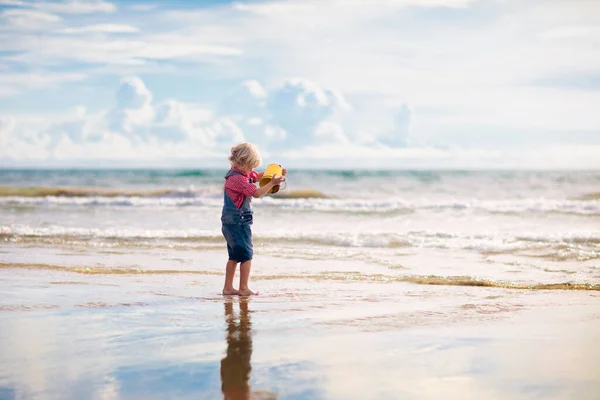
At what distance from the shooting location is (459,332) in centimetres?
462

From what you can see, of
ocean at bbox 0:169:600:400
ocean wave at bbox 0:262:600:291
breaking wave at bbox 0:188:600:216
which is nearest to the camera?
ocean at bbox 0:169:600:400

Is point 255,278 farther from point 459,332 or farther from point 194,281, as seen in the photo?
point 459,332

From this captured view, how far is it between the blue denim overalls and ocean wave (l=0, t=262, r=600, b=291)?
1353 millimetres

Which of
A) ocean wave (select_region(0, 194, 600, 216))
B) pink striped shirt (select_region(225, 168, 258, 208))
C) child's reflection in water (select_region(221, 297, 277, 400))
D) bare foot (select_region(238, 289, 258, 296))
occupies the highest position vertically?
pink striped shirt (select_region(225, 168, 258, 208))

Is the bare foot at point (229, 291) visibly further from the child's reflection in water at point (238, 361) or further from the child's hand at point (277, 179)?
the child's hand at point (277, 179)

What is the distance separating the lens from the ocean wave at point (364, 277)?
7293 millimetres

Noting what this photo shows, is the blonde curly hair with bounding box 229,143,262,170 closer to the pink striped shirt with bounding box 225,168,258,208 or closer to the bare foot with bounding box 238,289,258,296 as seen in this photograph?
the pink striped shirt with bounding box 225,168,258,208

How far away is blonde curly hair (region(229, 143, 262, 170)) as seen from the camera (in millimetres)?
6277

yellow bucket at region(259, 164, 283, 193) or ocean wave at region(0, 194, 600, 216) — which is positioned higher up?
yellow bucket at region(259, 164, 283, 193)

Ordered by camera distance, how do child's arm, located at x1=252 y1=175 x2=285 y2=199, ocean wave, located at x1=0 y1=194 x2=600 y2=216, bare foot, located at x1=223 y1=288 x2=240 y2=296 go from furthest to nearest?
ocean wave, located at x1=0 y1=194 x2=600 y2=216 → bare foot, located at x1=223 y1=288 x2=240 y2=296 → child's arm, located at x1=252 y1=175 x2=285 y2=199

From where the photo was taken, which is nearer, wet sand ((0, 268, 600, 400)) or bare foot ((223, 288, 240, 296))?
wet sand ((0, 268, 600, 400))

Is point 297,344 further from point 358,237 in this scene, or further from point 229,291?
point 358,237

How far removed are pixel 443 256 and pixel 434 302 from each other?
4598 millimetres

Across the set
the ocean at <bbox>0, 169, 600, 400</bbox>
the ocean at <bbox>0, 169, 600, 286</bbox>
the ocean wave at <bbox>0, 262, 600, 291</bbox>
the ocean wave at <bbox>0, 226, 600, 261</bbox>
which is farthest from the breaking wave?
the ocean wave at <bbox>0, 262, 600, 291</bbox>
